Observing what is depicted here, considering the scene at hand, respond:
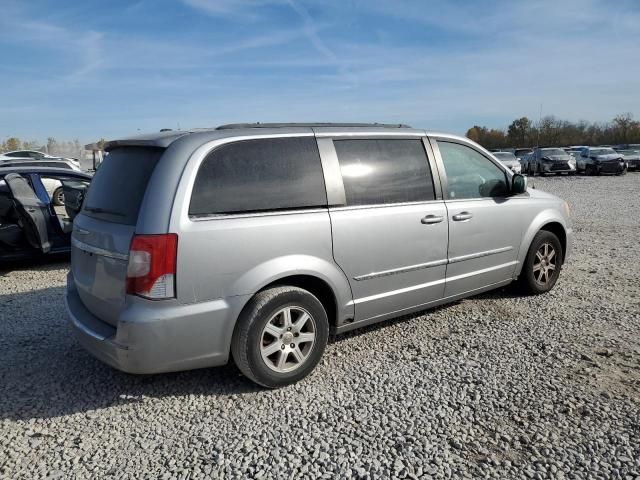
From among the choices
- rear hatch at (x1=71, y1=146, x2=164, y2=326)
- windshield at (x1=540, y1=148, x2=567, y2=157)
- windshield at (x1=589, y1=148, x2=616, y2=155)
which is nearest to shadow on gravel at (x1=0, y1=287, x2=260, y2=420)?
rear hatch at (x1=71, y1=146, x2=164, y2=326)

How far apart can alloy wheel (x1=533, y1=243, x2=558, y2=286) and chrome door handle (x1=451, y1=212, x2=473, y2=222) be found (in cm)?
132

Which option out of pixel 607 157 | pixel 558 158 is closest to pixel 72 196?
pixel 558 158

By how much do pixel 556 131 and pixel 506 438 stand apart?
66525mm

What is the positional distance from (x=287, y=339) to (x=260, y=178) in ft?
3.74

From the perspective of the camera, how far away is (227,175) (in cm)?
337

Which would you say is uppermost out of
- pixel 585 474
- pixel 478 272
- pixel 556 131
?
pixel 556 131

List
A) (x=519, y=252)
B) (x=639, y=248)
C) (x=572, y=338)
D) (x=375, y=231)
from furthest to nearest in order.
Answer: (x=639, y=248) < (x=519, y=252) < (x=572, y=338) < (x=375, y=231)

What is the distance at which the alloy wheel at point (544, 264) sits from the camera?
5431mm

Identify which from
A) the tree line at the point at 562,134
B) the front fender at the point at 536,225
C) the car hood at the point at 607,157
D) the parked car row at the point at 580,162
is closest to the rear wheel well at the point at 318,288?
the front fender at the point at 536,225

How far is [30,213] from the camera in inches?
268

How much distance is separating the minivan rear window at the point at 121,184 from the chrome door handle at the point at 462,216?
2540mm

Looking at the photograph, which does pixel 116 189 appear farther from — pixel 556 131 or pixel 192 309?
pixel 556 131

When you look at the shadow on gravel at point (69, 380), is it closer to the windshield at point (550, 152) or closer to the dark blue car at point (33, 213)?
the dark blue car at point (33, 213)

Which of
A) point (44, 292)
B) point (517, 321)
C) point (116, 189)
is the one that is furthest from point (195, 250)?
point (44, 292)
